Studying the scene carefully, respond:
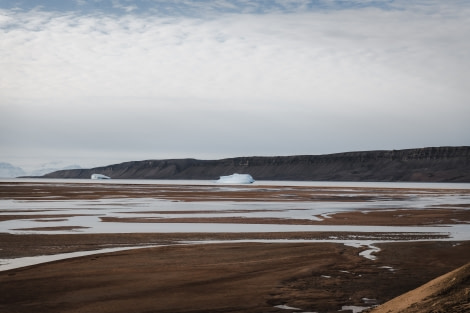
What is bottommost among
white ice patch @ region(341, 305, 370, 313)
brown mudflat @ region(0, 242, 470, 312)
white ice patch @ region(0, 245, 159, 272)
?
white ice patch @ region(341, 305, 370, 313)

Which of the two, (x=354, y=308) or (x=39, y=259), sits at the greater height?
(x=39, y=259)

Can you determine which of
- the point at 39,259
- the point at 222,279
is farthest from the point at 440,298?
the point at 39,259

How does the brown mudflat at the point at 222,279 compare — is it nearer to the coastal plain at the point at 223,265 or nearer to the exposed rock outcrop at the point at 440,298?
the coastal plain at the point at 223,265

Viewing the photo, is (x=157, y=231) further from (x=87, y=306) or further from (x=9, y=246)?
(x=87, y=306)

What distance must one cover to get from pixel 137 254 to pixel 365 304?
20.6 feet

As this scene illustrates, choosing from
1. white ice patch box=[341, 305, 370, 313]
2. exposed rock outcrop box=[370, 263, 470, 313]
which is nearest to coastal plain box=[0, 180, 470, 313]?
white ice patch box=[341, 305, 370, 313]

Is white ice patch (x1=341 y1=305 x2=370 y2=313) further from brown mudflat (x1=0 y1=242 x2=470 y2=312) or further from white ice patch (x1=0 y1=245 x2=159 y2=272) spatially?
white ice patch (x1=0 y1=245 x2=159 y2=272)

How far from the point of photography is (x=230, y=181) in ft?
378

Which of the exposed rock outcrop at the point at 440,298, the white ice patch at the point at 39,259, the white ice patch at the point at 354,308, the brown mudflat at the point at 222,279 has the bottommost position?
the white ice patch at the point at 354,308

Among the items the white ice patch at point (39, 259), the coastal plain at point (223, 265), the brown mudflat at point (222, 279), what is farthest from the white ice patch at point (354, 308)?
the white ice patch at point (39, 259)

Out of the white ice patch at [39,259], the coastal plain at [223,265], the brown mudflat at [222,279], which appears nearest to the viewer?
the brown mudflat at [222,279]

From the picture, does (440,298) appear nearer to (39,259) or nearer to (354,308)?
(354,308)

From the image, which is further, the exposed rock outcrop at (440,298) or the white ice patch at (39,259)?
the white ice patch at (39,259)

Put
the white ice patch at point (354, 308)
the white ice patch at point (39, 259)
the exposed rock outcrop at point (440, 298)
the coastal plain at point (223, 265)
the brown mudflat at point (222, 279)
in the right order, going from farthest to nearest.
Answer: the white ice patch at point (39, 259), the coastal plain at point (223, 265), the brown mudflat at point (222, 279), the white ice patch at point (354, 308), the exposed rock outcrop at point (440, 298)
